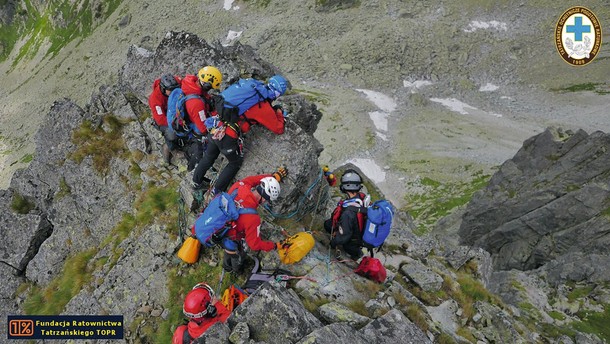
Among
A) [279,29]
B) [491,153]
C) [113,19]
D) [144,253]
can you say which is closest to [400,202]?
[491,153]

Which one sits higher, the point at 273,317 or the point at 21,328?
the point at 273,317

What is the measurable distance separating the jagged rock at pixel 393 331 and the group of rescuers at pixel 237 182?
277 centimetres

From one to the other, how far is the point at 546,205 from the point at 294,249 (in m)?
29.6

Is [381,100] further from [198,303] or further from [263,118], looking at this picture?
[198,303]

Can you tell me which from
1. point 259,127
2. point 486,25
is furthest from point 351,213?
point 486,25

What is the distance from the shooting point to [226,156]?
14094mm

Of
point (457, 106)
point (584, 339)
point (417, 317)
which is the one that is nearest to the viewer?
point (417, 317)

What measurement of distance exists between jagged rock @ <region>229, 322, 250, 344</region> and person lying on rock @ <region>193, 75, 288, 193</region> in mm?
6094

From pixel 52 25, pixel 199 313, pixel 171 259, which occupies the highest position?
pixel 199 313

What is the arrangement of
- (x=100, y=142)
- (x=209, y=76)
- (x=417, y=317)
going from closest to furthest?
(x=417, y=317) → (x=209, y=76) → (x=100, y=142)

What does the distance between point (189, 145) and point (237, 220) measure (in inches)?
285

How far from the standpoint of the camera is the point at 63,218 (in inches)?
762

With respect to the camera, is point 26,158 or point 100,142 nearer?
point 100,142

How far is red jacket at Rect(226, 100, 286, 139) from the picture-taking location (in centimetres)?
1373
